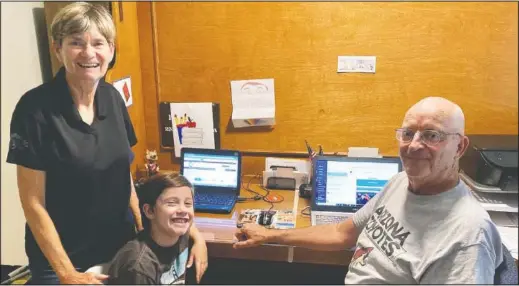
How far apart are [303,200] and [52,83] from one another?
124 cm

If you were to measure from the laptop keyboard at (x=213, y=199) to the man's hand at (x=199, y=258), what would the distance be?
1.27 feet

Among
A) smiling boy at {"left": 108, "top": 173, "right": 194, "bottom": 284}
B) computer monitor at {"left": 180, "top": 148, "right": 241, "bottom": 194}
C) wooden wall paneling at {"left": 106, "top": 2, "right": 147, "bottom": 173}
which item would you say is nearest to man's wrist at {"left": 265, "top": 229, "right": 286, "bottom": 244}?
smiling boy at {"left": 108, "top": 173, "right": 194, "bottom": 284}

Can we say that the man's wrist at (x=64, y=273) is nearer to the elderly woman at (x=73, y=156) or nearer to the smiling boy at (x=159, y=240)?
the elderly woman at (x=73, y=156)

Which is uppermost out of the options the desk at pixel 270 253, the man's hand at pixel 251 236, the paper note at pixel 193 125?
the paper note at pixel 193 125

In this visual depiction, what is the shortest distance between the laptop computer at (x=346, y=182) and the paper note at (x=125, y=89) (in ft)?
3.01

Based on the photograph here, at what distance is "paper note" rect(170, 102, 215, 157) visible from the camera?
2.28m

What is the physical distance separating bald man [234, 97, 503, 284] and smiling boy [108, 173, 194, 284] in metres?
0.58

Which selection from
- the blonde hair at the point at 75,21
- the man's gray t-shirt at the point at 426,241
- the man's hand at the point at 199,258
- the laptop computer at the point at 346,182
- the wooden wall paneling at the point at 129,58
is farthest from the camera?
the laptop computer at the point at 346,182

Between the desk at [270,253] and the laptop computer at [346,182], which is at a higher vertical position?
the laptop computer at [346,182]

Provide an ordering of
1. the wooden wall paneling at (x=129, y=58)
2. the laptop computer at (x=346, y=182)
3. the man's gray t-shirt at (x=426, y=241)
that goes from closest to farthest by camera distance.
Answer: the man's gray t-shirt at (x=426, y=241) → the wooden wall paneling at (x=129, y=58) → the laptop computer at (x=346, y=182)

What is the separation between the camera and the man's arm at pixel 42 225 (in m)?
1.25

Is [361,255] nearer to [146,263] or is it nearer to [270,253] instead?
[270,253]

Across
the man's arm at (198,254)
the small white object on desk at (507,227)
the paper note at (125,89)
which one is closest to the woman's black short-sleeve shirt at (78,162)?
the man's arm at (198,254)

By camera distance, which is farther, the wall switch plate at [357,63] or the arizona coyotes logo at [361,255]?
the wall switch plate at [357,63]
